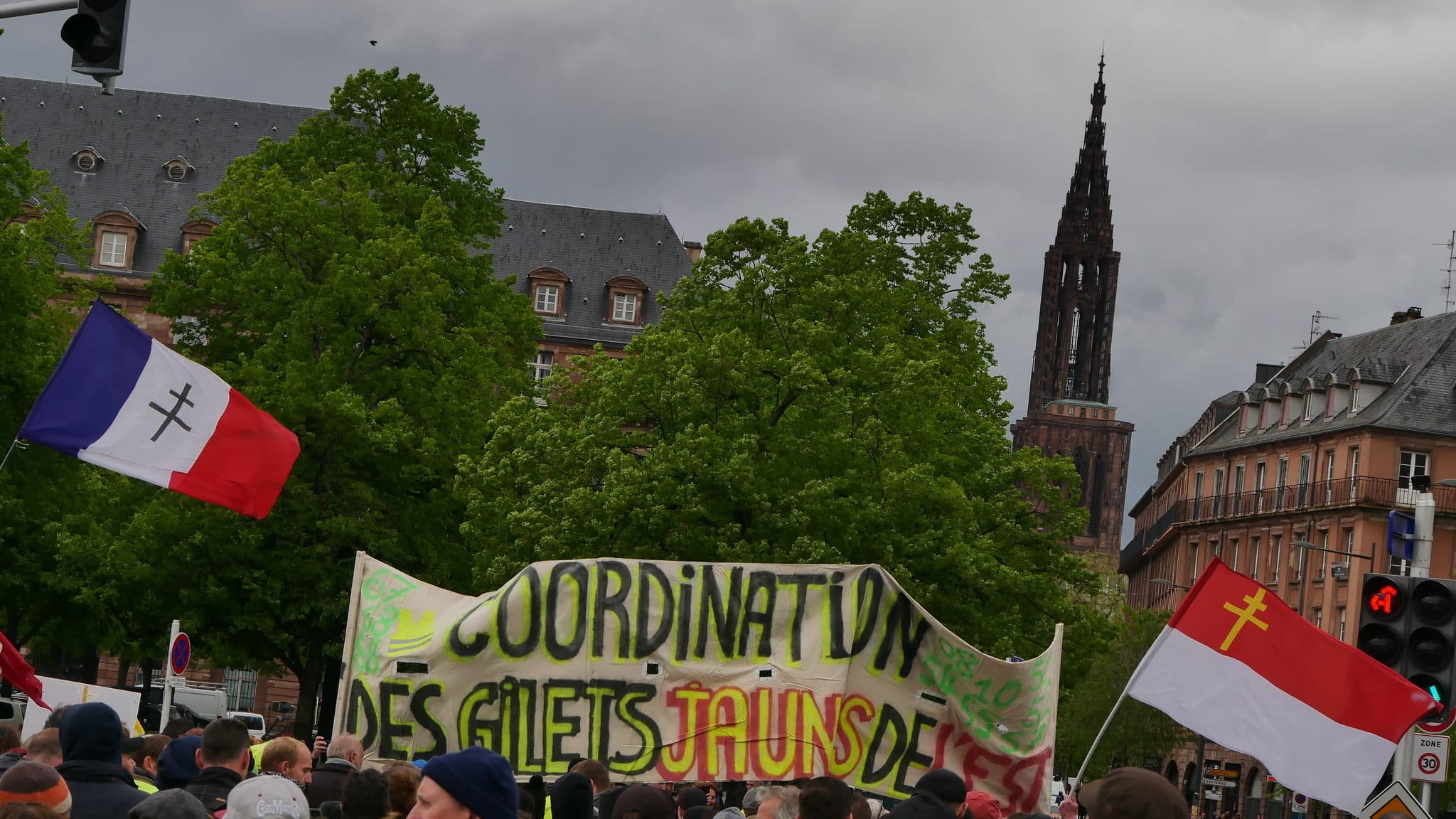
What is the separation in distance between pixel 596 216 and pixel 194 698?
35419 mm

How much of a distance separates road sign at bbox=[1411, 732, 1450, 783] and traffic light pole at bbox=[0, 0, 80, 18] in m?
13.0

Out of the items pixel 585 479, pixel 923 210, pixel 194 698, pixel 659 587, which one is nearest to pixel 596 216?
pixel 194 698

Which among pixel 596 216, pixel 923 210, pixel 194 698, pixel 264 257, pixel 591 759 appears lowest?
pixel 194 698

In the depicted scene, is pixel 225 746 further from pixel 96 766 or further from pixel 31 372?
pixel 31 372

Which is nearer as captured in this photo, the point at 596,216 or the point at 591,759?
the point at 591,759

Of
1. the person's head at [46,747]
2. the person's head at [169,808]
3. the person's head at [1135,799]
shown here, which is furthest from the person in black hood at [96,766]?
the person's head at [1135,799]

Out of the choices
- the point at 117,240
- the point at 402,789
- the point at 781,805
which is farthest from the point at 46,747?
the point at 117,240

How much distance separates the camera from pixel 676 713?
12992 millimetres

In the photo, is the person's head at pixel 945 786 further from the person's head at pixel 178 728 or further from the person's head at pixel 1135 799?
the person's head at pixel 178 728

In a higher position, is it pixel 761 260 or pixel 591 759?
pixel 761 260

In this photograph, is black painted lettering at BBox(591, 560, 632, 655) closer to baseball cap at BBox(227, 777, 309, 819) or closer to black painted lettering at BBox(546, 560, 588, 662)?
black painted lettering at BBox(546, 560, 588, 662)

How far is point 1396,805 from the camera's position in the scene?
1516 centimetres

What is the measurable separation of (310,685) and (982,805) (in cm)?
2899

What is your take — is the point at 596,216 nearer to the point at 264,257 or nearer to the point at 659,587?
the point at 264,257
